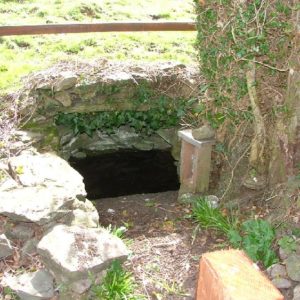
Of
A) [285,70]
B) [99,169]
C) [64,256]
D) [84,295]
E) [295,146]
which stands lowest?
[99,169]

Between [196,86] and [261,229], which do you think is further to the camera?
[196,86]

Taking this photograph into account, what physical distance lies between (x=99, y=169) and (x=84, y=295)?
4220mm

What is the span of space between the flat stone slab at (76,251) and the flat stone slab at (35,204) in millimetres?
182

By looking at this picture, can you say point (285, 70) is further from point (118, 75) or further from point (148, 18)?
point (148, 18)

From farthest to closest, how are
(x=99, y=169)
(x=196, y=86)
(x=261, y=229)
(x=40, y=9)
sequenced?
(x=40, y=9) → (x=99, y=169) → (x=196, y=86) → (x=261, y=229)

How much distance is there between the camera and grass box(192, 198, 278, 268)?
14.4 ft

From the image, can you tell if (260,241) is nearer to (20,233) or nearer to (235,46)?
(235,46)

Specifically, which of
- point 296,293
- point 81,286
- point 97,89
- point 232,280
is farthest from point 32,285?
point 97,89

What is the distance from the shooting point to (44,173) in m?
5.39

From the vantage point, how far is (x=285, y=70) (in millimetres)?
5055

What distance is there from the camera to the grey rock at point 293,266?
4.03 m

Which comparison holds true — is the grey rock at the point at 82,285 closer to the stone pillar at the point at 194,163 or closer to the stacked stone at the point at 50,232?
the stacked stone at the point at 50,232

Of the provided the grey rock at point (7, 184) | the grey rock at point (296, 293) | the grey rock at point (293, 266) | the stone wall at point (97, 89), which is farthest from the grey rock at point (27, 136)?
the grey rock at point (296, 293)

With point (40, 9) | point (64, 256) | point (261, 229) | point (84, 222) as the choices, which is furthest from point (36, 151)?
point (40, 9)
